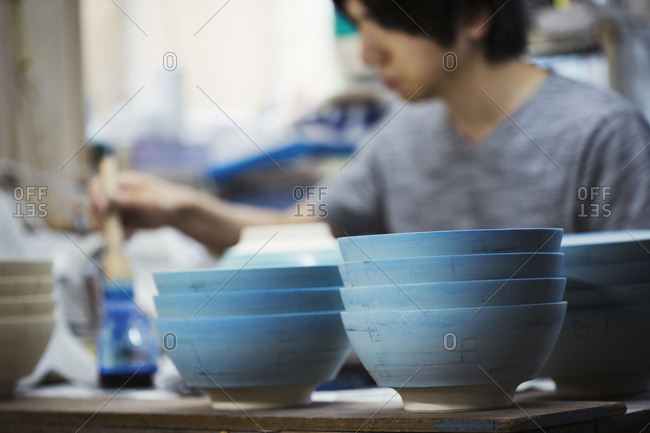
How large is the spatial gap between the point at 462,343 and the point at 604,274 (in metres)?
0.24

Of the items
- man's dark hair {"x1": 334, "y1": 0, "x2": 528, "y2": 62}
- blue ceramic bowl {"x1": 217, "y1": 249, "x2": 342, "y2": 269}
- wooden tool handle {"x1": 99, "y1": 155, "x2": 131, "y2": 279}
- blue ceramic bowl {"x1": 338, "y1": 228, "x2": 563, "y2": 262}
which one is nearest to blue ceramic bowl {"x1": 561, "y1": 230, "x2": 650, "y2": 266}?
blue ceramic bowl {"x1": 338, "y1": 228, "x2": 563, "y2": 262}

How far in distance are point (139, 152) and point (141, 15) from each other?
0.92m

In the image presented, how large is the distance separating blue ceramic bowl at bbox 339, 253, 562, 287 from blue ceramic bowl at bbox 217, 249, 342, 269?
0.55 ft

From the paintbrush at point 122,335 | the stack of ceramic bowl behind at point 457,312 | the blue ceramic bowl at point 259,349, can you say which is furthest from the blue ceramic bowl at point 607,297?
the paintbrush at point 122,335

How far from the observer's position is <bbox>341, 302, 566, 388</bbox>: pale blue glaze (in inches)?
→ 27.7

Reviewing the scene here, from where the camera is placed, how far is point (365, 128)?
130 inches

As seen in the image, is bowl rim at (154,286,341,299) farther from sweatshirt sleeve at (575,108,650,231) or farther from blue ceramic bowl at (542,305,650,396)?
sweatshirt sleeve at (575,108,650,231)

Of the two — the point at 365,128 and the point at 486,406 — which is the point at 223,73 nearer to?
the point at 365,128

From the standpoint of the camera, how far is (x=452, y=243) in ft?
2.36

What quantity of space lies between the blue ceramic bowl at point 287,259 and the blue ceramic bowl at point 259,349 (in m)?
0.09

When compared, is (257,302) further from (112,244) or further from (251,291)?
(112,244)

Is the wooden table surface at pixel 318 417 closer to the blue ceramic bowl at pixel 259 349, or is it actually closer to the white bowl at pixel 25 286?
the blue ceramic bowl at pixel 259 349

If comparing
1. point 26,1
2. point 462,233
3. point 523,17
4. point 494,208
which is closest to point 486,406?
point 462,233

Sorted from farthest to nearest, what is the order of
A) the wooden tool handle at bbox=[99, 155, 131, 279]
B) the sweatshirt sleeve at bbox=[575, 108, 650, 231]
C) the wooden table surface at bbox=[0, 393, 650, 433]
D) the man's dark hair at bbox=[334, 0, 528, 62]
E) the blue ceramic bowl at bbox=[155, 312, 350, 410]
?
the man's dark hair at bbox=[334, 0, 528, 62] < the sweatshirt sleeve at bbox=[575, 108, 650, 231] < the wooden tool handle at bbox=[99, 155, 131, 279] < the blue ceramic bowl at bbox=[155, 312, 350, 410] < the wooden table surface at bbox=[0, 393, 650, 433]
